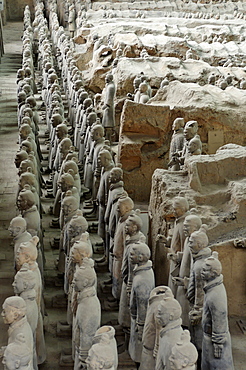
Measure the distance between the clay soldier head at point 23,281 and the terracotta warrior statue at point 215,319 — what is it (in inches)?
50.3

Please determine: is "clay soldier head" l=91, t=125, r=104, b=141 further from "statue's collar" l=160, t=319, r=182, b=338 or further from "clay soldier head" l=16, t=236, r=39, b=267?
"statue's collar" l=160, t=319, r=182, b=338

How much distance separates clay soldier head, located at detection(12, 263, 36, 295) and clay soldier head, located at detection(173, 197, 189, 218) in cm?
157

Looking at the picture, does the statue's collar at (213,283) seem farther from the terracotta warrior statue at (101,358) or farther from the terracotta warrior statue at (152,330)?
the terracotta warrior statue at (101,358)

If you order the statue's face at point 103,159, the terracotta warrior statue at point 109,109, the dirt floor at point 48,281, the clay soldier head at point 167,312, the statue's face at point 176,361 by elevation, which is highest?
the clay soldier head at point 167,312

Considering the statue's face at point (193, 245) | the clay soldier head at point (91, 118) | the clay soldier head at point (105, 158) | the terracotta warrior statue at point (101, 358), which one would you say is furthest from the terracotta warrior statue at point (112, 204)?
the terracotta warrior statue at point (101, 358)

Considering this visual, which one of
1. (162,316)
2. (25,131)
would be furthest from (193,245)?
(25,131)

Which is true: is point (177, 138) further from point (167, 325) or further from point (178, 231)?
point (167, 325)

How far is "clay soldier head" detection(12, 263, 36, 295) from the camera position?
4.71 meters

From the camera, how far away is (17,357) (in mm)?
3805

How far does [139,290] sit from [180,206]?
1.07 meters

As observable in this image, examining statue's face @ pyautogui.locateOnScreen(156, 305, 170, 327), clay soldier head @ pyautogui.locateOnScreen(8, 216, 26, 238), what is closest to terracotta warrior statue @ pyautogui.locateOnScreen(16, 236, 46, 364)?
clay soldier head @ pyautogui.locateOnScreen(8, 216, 26, 238)

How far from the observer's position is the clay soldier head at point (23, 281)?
4.71m

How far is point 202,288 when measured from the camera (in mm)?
5098

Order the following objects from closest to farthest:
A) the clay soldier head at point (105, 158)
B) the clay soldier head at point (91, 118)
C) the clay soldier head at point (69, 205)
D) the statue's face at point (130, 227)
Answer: the statue's face at point (130, 227) → the clay soldier head at point (69, 205) → the clay soldier head at point (105, 158) → the clay soldier head at point (91, 118)
